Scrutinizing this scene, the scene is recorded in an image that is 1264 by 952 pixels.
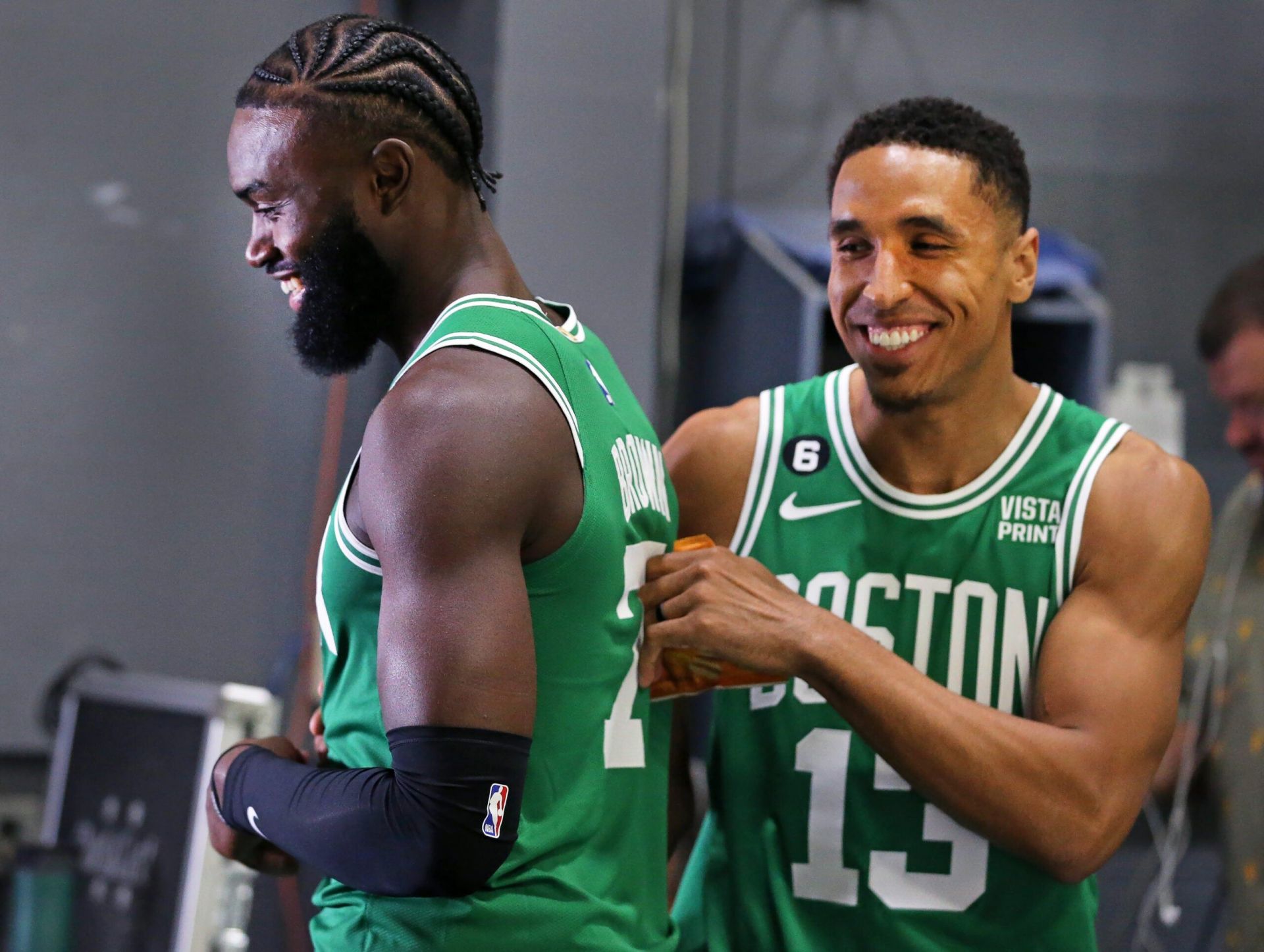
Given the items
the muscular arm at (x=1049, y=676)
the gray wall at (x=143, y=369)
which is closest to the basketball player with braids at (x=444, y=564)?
the muscular arm at (x=1049, y=676)

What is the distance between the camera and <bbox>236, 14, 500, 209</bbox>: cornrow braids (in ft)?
3.57

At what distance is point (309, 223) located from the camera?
1.10 meters

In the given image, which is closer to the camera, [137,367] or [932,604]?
[932,604]

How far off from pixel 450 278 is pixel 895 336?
504mm

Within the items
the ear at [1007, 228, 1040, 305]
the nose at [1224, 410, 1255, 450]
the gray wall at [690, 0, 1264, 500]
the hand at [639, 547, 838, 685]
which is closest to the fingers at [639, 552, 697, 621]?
the hand at [639, 547, 838, 685]

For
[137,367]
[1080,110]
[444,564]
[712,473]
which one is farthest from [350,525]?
[1080,110]

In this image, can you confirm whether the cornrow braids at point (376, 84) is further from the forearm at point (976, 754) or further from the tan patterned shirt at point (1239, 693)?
the tan patterned shirt at point (1239, 693)

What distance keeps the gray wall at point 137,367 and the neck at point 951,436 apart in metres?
1.87

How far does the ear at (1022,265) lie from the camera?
1475mm

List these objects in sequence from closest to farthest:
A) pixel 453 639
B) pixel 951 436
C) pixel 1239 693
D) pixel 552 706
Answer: pixel 453 639
pixel 552 706
pixel 951 436
pixel 1239 693

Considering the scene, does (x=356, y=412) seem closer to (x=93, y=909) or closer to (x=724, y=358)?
(x=724, y=358)

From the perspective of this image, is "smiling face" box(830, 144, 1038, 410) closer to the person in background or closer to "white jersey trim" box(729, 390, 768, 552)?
"white jersey trim" box(729, 390, 768, 552)

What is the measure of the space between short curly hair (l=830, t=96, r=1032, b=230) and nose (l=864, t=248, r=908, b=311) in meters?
0.13

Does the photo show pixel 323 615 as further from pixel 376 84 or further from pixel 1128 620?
pixel 1128 620
